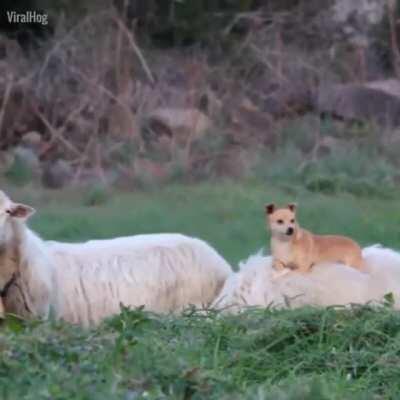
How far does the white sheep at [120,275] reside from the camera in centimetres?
1005

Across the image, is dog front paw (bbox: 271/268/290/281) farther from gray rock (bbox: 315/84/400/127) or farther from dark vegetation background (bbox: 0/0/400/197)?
gray rock (bbox: 315/84/400/127)

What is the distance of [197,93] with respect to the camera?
2022 cm

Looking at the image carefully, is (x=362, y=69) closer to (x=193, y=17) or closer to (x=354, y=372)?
(x=193, y=17)

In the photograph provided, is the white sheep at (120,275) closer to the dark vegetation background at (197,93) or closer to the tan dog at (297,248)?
the tan dog at (297,248)

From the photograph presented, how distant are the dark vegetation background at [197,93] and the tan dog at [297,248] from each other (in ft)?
24.2

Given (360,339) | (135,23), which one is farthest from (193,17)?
(360,339)

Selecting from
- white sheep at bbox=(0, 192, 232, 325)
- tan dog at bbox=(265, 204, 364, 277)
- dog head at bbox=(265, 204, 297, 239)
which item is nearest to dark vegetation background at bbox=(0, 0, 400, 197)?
white sheep at bbox=(0, 192, 232, 325)

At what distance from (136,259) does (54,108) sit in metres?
9.84

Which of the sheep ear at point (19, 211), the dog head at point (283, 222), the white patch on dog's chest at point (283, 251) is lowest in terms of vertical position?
the white patch on dog's chest at point (283, 251)

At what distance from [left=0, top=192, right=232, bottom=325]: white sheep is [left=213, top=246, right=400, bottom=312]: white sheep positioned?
44 cm

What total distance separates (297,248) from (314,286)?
0.90 ft

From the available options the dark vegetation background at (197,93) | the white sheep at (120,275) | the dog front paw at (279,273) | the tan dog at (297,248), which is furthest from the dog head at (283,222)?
the dark vegetation background at (197,93)

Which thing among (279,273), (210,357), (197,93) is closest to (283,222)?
(279,273)

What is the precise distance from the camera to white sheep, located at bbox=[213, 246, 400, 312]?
981 cm
